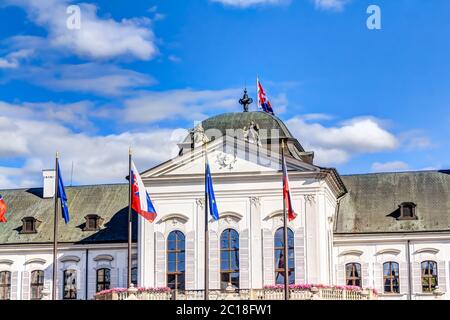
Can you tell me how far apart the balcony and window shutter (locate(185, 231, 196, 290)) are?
1798 mm

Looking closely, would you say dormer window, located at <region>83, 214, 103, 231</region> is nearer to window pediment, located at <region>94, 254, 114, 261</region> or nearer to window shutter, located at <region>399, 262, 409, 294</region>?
window pediment, located at <region>94, 254, 114, 261</region>

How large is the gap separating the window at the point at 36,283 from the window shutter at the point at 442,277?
22695 millimetres

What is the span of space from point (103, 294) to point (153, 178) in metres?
7.11

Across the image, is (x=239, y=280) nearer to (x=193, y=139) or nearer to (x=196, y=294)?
(x=196, y=294)

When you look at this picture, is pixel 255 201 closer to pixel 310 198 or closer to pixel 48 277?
pixel 310 198

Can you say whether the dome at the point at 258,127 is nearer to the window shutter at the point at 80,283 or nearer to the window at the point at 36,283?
the window shutter at the point at 80,283

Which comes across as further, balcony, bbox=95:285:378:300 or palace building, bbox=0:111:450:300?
palace building, bbox=0:111:450:300

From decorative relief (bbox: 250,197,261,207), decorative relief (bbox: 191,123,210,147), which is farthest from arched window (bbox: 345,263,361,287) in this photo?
decorative relief (bbox: 191,123,210,147)

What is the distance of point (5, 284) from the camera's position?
53406 millimetres

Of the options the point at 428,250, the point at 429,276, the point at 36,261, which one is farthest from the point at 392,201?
the point at 36,261

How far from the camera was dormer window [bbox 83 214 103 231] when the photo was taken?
5328cm

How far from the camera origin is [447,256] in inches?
1918

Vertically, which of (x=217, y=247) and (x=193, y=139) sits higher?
(x=193, y=139)
